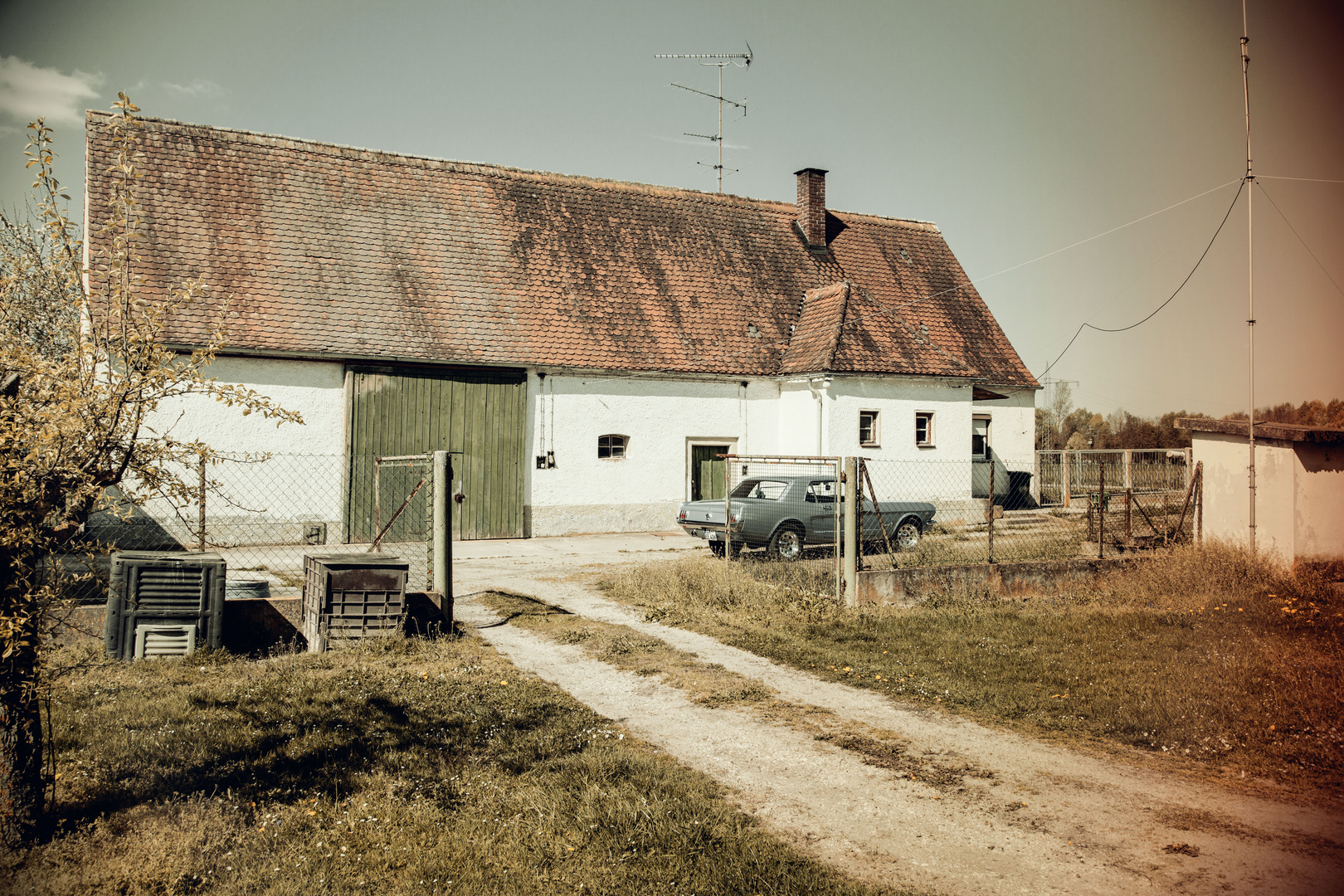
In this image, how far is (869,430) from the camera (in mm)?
21266

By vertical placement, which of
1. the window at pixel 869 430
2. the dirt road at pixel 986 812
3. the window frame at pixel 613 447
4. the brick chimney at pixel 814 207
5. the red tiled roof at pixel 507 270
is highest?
the brick chimney at pixel 814 207

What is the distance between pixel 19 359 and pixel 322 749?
280cm

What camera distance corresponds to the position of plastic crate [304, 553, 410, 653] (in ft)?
26.2

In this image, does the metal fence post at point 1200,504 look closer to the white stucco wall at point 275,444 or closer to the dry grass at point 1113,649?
the dry grass at point 1113,649

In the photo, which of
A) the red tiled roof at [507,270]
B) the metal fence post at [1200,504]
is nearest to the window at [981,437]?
the red tiled roof at [507,270]

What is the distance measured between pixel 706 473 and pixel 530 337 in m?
5.43

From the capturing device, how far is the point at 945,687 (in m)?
7.19

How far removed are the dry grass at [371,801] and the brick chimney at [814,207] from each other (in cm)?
2122

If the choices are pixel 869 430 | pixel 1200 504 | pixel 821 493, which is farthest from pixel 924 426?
pixel 1200 504

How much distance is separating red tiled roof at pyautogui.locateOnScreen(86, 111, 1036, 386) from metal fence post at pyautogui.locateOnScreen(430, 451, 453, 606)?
9.73m

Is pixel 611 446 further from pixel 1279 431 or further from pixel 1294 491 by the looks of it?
pixel 1294 491

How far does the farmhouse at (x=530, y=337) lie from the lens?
57.9ft

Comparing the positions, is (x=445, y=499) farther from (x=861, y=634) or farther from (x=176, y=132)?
(x=176, y=132)

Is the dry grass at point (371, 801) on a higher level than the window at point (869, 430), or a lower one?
lower
